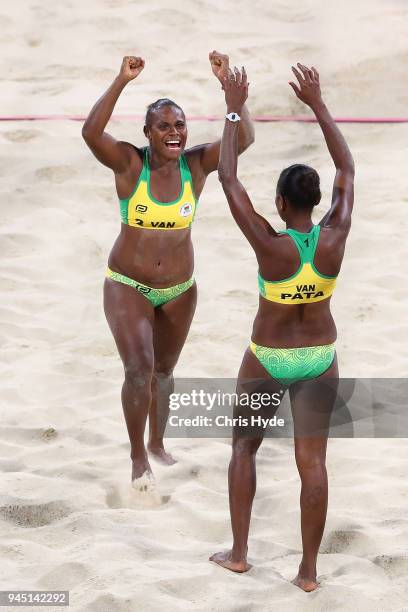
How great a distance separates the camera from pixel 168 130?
205 inches

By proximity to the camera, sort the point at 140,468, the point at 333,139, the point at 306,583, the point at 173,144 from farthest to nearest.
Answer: the point at 173,144 < the point at 140,468 < the point at 333,139 < the point at 306,583

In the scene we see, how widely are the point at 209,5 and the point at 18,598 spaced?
7.77 m

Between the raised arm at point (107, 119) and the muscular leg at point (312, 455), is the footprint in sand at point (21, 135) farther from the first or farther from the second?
the muscular leg at point (312, 455)

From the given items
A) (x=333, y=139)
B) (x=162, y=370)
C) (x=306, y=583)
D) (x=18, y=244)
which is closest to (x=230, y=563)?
(x=306, y=583)

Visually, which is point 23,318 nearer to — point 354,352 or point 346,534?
point 354,352

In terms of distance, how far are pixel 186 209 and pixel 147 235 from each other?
0.23 metres

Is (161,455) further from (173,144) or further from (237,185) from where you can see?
(237,185)

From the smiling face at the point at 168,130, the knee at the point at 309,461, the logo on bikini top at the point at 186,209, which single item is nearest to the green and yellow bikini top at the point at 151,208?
the logo on bikini top at the point at 186,209

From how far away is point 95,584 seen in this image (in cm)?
425

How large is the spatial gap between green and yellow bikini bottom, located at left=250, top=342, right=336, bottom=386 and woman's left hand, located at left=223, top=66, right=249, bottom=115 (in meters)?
0.94

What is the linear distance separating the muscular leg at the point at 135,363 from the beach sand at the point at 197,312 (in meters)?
0.31

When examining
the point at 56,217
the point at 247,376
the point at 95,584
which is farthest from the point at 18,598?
the point at 56,217

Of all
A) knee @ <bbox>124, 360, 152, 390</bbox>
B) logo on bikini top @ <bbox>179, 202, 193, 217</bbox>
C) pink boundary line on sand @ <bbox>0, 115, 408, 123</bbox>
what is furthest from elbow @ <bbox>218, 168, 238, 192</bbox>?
pink boundary line on sand @ <bbox>0, 115, 408, 123</bbox>

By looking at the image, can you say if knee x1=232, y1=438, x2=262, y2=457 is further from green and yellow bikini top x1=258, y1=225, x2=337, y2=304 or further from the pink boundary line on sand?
the pink boundary line on sand
